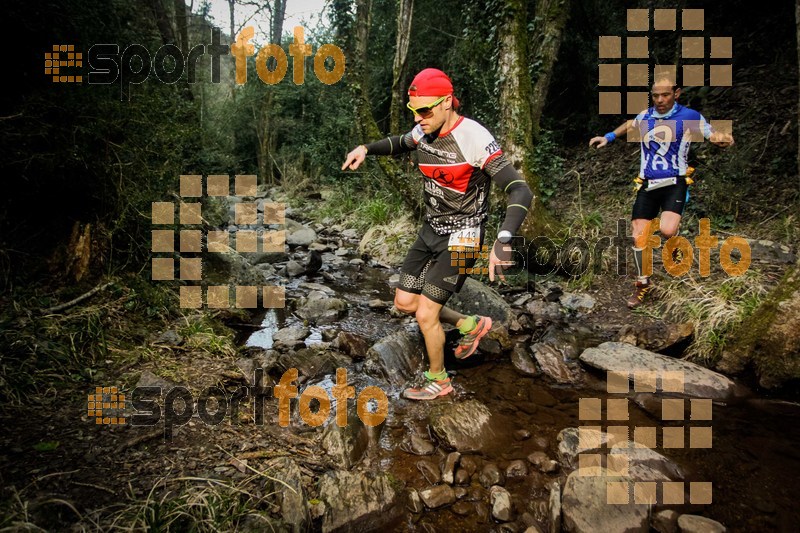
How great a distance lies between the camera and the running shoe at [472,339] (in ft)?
11.8

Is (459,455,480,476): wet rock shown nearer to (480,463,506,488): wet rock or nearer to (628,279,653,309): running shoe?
(480,463,506,488): wet rock

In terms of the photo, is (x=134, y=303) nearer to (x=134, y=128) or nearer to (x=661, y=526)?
(x=134, y=128)

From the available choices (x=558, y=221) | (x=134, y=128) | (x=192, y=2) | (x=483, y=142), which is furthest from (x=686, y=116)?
(x=192, y=2)

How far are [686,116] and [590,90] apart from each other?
6607mm

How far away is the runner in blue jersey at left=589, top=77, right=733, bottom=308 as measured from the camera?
13.3 ft

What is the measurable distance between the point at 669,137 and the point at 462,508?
415 cm

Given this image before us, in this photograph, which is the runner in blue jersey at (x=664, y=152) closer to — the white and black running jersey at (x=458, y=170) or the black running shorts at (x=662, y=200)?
the black running shorts at (x=662, y=200)

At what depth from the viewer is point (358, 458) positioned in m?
2.55

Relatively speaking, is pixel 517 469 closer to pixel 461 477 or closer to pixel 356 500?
pixel 461 477

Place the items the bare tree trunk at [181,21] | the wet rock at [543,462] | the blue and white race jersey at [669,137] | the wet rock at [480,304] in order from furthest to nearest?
the bare tree trunk at [181,21] → the wet rock at [480,304] → the blue and white race jersey at [669,137] → the wet rock at [543,462]

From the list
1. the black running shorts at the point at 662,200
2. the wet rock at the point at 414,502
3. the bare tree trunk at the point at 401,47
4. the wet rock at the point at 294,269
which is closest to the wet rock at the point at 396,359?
the wet rock at the point at 414,502

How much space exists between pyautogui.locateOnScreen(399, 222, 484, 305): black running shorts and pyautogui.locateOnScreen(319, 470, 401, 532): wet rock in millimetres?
1348

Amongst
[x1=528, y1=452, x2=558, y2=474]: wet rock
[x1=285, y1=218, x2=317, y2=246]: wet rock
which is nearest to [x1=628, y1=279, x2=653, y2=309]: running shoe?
[x1=528, y1=452, x2=558, y2=474]: wet rock

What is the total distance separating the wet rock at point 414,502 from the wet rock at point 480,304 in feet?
8.15
